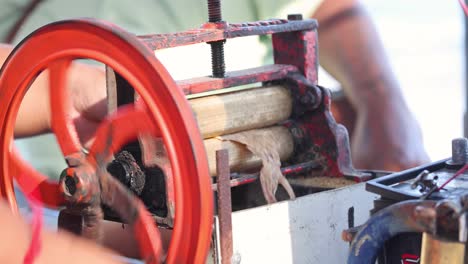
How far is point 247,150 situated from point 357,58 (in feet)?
5.25

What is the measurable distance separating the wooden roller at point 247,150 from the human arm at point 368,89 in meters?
1.39

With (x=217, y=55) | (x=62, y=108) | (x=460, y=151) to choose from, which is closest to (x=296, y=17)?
(x=217, y=55)

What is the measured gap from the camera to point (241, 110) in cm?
Answer: 160

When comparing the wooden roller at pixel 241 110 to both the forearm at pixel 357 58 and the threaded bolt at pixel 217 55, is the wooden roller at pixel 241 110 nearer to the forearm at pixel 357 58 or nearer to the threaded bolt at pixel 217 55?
the threaded bolt at pixel 217 55

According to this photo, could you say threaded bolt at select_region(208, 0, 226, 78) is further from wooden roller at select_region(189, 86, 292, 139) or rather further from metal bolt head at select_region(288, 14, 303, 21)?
metal bolt head at select_region(288, 14, 303, 21)

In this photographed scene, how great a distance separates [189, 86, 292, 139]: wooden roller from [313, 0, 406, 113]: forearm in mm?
1456

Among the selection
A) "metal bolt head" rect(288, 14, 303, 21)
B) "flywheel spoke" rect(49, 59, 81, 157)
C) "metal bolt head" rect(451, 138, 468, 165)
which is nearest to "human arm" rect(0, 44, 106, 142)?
"flywheel spoke" rect(49, 59, 81, 157)

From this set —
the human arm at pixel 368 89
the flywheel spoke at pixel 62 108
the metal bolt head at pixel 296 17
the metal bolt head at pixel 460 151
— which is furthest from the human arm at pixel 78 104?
the human arm at pixel 368 89

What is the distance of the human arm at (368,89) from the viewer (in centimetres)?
302

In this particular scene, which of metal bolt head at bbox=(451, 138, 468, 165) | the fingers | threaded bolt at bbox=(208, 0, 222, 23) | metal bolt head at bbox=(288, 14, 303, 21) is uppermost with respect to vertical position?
threaded bolt at bbox=(208, 0, 222, 23)

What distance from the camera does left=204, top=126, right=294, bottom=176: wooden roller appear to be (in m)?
1.55

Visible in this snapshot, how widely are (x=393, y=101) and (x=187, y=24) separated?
2.86 feet

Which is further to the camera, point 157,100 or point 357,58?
point 357,58

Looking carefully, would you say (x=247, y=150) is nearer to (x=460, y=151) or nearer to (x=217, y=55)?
(x=217, y=55)
